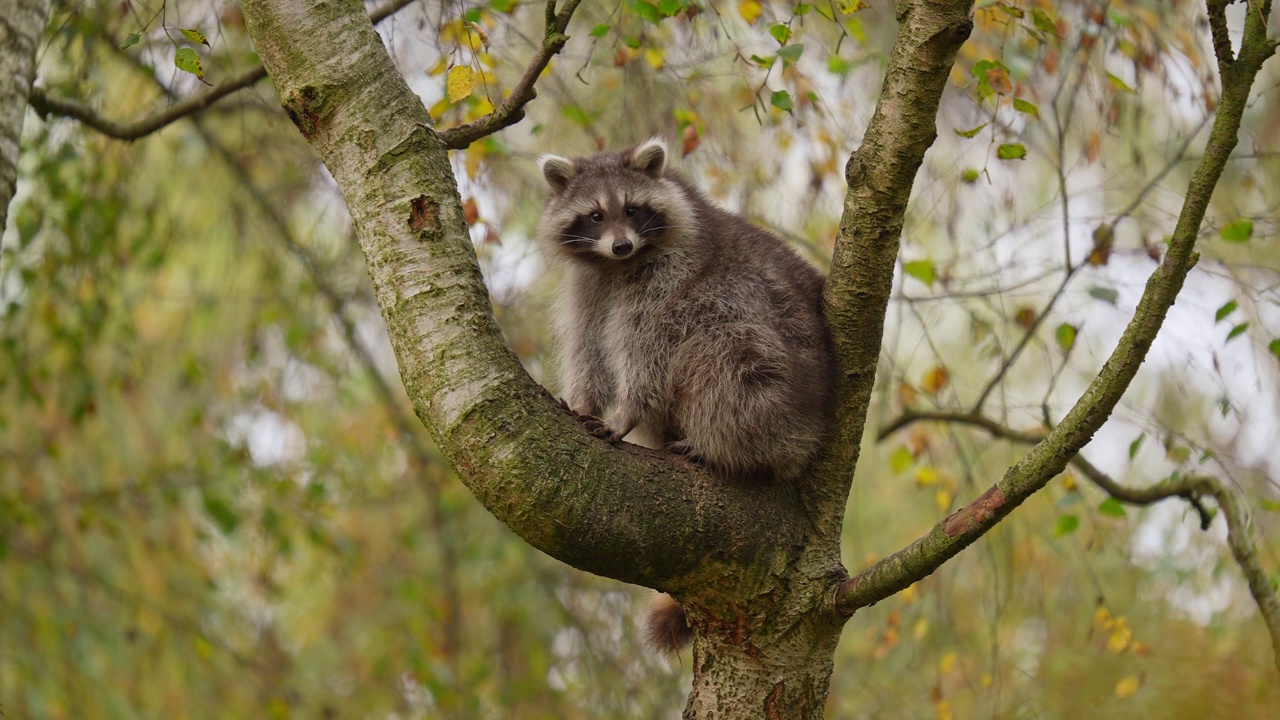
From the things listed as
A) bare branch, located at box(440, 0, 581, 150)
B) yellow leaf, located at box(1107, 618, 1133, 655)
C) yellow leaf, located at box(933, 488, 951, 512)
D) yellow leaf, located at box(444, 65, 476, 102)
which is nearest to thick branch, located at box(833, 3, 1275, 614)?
bare branch, located at box(440, 0, 581, 150)

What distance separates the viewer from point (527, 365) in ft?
20.1

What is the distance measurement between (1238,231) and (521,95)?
2246mm

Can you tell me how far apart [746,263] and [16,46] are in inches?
83.2

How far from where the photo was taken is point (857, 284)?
2754 millimetres

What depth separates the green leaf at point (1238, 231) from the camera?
351cm

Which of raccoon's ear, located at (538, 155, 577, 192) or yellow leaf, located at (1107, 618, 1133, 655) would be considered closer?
yellow leaf, located at (1107, 618, 1133, 655)

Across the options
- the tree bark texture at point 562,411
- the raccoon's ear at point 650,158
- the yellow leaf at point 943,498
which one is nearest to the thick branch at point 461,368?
the tree bark texture at point 562,411

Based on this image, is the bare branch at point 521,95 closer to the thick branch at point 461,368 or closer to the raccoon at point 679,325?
the thick branch at point 461,368

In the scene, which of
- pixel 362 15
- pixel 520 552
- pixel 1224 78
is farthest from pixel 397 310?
pixel 520 552

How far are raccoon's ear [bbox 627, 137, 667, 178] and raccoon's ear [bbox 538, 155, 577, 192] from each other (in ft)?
0.82

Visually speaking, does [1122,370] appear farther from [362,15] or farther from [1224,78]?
[362,15]

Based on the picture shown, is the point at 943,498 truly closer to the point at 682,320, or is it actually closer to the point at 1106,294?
the point at 1106,294

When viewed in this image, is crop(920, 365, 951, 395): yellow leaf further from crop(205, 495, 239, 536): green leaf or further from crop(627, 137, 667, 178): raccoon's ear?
crop(205, 495, 239, 536): green leaf

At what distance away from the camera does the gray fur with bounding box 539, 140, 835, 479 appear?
3109 mm
